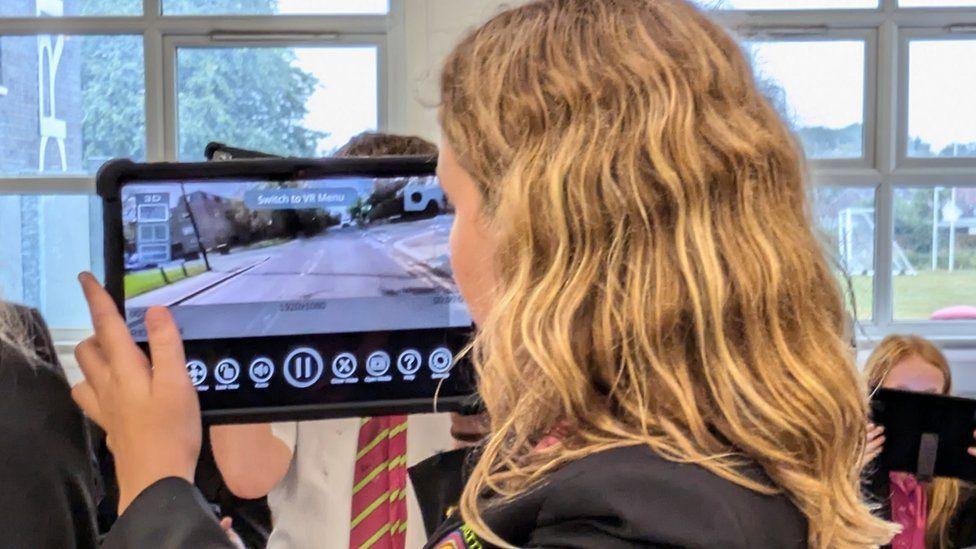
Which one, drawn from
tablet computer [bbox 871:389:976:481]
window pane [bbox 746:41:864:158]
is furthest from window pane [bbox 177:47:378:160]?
tablet computer [bbox 871:389:976:481]

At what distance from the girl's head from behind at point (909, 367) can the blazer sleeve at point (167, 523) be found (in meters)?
1.76

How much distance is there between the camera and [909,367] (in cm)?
206

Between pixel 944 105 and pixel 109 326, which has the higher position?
pixel 944 105

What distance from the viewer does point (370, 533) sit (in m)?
1.04

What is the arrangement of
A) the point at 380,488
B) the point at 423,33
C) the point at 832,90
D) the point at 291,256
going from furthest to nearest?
the point at 832,90 < the point at 423,33 < the point at 380,488 < the point at 291,256

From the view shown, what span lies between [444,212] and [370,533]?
492mm

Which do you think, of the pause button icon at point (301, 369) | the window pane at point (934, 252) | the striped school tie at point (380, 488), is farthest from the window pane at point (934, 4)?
the pause button icon at point (301, 369)

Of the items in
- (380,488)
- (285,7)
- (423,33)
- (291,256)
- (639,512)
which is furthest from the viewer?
(285,7)

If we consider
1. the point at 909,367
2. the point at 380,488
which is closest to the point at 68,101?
the point at 380,488

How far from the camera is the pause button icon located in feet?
2.24

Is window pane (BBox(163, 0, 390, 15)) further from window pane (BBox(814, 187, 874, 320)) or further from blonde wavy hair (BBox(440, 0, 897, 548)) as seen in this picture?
blonde wavy hair (BBox(440, 0, 897, 548))

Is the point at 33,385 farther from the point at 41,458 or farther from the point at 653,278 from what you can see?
the point at 653,278

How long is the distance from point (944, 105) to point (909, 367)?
3.92 feet

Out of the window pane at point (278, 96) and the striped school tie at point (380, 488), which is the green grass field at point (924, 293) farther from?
the striped school tie at point (380, 488)
